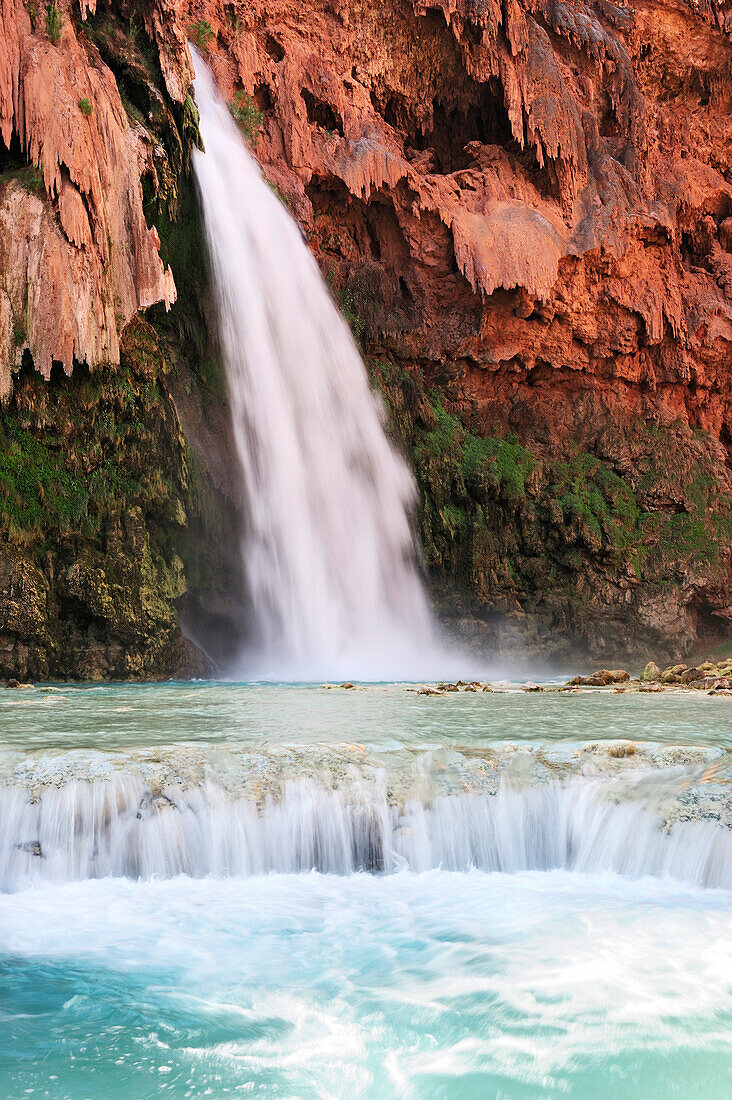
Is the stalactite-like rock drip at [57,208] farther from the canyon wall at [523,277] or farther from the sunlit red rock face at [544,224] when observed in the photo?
the sunlit red rock face at [544,224]

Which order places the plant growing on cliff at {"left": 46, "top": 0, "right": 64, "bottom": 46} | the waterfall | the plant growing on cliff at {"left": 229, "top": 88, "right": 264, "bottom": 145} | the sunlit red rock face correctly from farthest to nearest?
the sunlit red rock face, the plant growing on cliff at {"left": 229, "top": 88, "right": 264, "bottom": 145}, the waterfall, the plant growing on cliff at {"left": 46, "top": 0, "right": 64, "bottom": 46}

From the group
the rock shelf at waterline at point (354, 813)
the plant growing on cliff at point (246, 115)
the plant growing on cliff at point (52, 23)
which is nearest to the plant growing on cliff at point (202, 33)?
the plant growing on cliff at point (246, 115)

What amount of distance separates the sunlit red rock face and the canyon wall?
Result: 5cm

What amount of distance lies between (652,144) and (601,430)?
23.4 feet

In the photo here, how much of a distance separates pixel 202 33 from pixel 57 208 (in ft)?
27.3

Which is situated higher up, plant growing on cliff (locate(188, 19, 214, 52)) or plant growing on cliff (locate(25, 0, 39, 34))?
plant growing on cliff (locate(188, 19, 214, 52))

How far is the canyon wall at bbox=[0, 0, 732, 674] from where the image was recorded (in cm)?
1692

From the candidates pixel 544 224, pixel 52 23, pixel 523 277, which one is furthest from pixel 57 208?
pixel 544 224

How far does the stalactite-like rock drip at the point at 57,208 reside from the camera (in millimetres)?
9922

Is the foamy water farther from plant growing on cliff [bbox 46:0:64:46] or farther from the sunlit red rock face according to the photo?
the sunlit red rock face

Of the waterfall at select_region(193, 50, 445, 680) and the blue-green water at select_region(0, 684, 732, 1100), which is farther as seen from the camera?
the waterfall at select_region(193, 50, 445, 680)

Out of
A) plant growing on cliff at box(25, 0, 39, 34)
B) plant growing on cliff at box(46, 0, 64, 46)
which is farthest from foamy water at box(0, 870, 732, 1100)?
plant growing on cliff at box(25, 0, 39, 34)

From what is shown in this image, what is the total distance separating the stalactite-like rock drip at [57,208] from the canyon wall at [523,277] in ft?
11.6

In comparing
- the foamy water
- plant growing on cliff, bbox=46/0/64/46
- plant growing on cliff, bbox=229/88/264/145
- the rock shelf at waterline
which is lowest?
the foamy water
